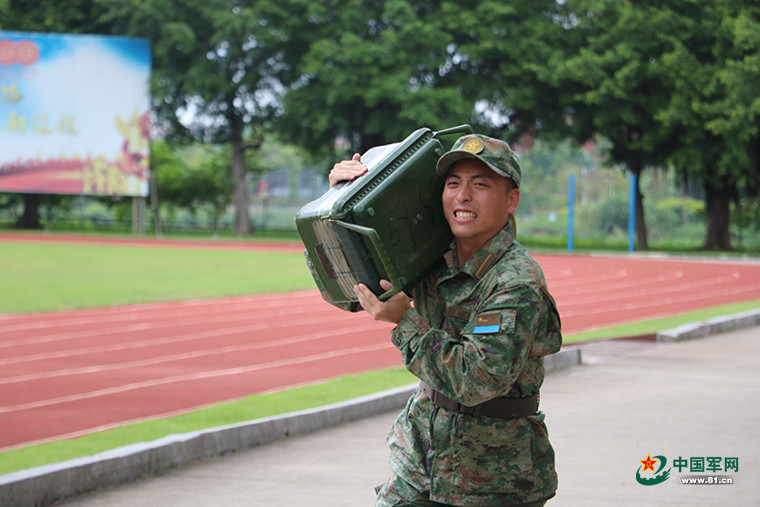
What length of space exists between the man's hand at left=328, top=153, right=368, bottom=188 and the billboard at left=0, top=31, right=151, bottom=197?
4004 centimetres

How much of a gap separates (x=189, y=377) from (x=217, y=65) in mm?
36846

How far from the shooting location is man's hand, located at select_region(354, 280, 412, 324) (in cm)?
292

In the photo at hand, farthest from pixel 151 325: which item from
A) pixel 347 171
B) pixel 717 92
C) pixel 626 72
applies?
pixel 717 92

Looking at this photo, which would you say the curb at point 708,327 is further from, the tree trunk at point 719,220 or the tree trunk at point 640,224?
the tree trunk at point 719,220

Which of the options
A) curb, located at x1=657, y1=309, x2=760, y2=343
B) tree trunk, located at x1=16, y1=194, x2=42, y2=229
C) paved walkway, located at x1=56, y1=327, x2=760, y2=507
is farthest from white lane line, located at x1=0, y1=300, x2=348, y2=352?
tree trunk, located at x1=16, y1=194, x2=42, y2=229

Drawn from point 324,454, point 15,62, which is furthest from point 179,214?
point 324,454

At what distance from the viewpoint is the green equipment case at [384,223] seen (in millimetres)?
2883

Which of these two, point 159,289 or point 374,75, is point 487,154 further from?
point 374,75

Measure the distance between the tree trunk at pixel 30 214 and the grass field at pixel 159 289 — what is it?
1707 centimetres

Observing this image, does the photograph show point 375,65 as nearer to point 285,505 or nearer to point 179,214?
point 179,214

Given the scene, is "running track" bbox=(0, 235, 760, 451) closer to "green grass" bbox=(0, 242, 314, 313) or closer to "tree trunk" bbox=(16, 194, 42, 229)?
Answer: "green grass" bbox=(0, 242, 314, 313)

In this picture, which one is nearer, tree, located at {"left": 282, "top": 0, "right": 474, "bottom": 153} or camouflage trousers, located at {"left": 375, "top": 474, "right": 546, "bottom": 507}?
camouflage trousers, located at {"left": 375, "top": 474, "right": 546, "bottom": 507}

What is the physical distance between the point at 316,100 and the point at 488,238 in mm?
41077

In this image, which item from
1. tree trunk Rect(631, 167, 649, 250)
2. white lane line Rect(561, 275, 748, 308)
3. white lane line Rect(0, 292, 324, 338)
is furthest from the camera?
tree trunk Rect(631, 167, 649, 250)
